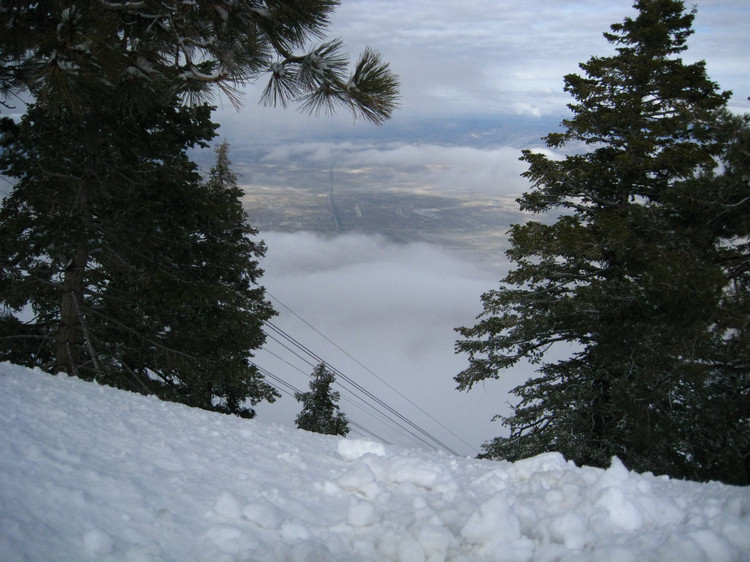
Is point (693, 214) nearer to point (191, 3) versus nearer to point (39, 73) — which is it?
point (191, 3)

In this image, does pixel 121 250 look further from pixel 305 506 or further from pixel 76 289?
pixel 305 506

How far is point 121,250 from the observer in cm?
1008

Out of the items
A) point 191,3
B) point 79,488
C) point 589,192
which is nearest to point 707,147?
point 589,192

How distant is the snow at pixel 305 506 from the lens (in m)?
2.46

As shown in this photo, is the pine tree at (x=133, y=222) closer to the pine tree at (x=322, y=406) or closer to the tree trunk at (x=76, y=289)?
the tree trunk at (x=76, y=289)

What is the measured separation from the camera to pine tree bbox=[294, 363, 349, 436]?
2173cm

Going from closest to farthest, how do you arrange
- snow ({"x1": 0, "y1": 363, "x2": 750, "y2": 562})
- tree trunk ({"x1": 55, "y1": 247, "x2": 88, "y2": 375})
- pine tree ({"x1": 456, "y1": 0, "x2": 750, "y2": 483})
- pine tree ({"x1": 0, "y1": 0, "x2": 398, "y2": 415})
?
snow ({"x1": 0, "y1": 363, "x2": 750, "y2": 562}), pine tree ({"x1": 0, "y1": 0, "x2": 398, "y2": 415}), pine tree ({"x1": 456, "y1": 0, "x2": 750, "y2": 483}), tree trunk ({"x1": 55, "y1": 247, "x2": 88, "y2": 375})

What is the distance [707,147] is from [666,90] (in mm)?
1545

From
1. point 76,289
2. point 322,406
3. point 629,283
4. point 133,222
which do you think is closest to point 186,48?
point 133,222

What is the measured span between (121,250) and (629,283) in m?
9.41

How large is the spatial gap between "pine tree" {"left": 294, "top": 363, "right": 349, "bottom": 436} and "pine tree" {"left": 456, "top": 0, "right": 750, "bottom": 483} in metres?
9.45

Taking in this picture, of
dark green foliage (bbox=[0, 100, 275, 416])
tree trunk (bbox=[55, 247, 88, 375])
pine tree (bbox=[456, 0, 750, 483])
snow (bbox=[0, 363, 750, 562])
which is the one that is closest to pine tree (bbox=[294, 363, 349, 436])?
pine tree (bbox=[456, 0, 750, 483])

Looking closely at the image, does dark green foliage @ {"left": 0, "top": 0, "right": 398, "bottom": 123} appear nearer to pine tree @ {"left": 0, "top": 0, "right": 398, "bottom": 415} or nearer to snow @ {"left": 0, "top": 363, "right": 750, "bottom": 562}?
pine tree @ {"left": 0, "top": 0, "right": 398, "bottom": 415}

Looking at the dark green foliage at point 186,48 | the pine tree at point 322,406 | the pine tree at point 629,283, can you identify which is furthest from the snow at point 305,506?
the pine tree at point 322,406
